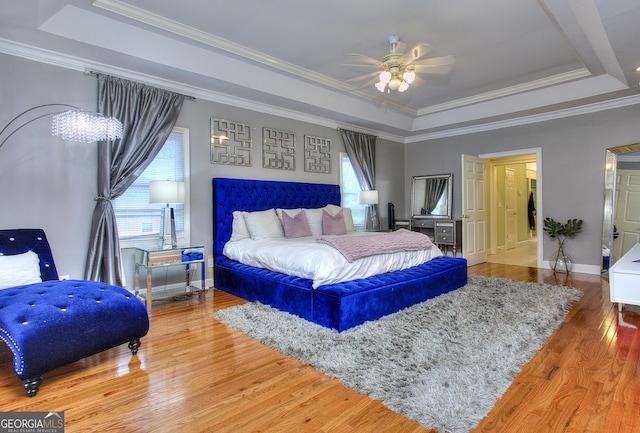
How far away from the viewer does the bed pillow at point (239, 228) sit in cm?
462

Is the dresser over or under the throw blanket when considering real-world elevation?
under

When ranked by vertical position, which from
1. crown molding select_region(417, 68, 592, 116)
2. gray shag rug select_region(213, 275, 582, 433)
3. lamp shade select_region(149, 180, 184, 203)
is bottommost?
gray shag rug select_region(213, 275, 582, 433)

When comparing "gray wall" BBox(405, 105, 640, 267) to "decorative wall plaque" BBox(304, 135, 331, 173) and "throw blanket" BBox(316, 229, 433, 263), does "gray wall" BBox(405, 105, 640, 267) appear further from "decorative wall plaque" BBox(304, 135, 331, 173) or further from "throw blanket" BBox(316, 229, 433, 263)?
"decorative wall plaque" BBox(304, 135, 331, 173)

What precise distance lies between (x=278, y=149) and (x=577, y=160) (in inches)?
192

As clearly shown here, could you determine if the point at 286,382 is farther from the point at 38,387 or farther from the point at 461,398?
the point at 38,387

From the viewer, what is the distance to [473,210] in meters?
6.44

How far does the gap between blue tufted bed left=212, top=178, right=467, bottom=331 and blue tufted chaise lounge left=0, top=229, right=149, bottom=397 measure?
4.34ft

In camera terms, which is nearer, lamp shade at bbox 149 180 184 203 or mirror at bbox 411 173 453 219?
lamp shade at bbox 149 180 184 203

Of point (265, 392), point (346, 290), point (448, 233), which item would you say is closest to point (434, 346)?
point (346, 290)

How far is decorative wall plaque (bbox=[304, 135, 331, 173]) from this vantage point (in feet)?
19.0

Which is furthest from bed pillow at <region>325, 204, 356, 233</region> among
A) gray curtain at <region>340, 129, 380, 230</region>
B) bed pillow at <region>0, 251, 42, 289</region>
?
bed pillow at <region>0, 251, 42, 289</region>

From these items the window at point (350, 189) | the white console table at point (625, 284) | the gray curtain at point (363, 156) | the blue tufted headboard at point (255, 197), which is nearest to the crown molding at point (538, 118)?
the gray curtain at point (363, 156)

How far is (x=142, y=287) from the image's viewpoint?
409 cm

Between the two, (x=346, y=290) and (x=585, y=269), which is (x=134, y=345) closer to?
(x=346, y=290)
